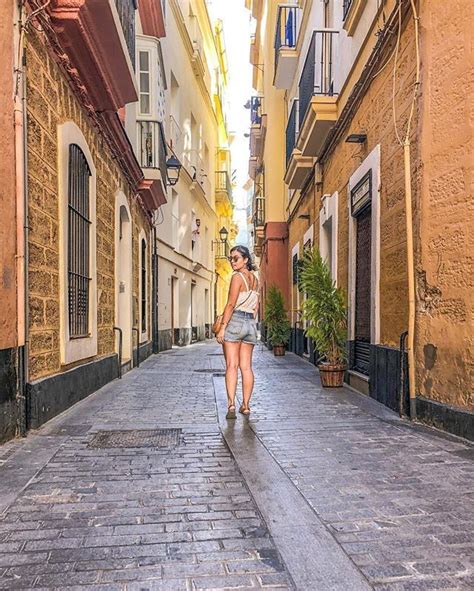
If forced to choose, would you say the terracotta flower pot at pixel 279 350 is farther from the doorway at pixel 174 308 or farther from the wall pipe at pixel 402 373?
the wall pipe at pixel 402 373

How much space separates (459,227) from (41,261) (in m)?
3.87

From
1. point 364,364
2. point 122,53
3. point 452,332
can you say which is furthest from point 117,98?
point 452,332

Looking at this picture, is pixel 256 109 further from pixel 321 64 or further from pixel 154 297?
pixel 321 64

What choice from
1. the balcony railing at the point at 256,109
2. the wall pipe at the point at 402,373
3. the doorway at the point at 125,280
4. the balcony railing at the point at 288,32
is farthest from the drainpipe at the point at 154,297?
the balcony railing at the point at 256,109

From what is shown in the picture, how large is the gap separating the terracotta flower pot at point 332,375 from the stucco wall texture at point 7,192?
4566 millimetres

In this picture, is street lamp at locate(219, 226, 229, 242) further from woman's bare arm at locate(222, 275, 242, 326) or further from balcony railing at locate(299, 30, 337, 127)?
woman's bare arm at locate(222, 275, 242, 326)

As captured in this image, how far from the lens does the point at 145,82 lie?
1263 centimetres

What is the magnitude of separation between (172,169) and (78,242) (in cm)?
1005

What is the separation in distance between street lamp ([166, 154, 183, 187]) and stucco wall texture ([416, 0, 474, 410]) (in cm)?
1061

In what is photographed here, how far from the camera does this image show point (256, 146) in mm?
24109

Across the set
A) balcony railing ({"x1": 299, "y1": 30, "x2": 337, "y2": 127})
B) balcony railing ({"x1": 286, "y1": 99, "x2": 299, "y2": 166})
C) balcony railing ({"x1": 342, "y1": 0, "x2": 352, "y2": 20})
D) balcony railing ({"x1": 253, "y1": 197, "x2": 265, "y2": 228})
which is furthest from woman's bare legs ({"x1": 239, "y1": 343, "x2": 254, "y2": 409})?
balcony railing ({"x1": 253, "y1": 197, "x2": 265, "y2": 228})

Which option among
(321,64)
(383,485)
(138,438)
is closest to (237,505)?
(383,485)

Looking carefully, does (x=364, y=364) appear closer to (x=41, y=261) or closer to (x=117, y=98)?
(x=41, y=261)

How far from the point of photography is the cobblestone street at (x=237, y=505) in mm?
2262
